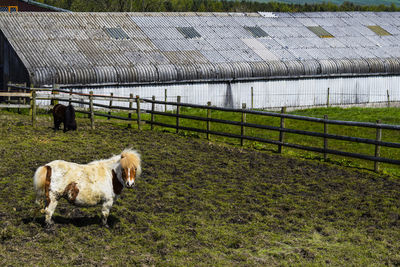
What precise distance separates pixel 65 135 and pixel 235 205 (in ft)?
32.8

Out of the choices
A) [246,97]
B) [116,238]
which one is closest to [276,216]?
[116,238]

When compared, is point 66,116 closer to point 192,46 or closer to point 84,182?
point 84,182

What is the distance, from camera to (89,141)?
19281 millimetres

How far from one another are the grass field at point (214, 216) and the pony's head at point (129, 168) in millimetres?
881

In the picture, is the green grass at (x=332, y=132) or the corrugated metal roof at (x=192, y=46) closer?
the green grass at (x=332, y=132)

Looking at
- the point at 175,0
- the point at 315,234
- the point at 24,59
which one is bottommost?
the point at 315,234

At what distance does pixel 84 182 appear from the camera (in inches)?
388

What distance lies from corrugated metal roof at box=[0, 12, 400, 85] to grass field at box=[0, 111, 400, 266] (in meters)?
14.3

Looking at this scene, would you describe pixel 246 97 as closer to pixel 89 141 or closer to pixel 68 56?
pixel 68 56

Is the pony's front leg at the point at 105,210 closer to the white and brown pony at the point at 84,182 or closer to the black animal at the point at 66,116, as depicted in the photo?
the white and brown pony at the point at 84,182

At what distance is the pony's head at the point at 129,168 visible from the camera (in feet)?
31.3

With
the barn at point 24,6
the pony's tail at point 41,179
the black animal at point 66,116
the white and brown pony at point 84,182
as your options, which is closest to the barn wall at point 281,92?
the black animal at point 66,116

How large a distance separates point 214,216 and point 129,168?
2198 millimetres

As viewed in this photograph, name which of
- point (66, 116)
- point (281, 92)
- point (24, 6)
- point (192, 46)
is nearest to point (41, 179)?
point (66, 116)
